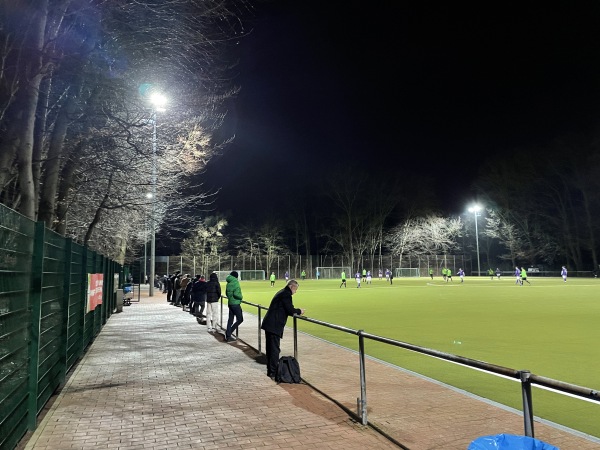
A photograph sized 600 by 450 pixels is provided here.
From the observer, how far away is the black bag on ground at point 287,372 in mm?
7129

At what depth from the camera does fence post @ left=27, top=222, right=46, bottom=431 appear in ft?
16.1

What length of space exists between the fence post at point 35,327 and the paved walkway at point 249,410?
0.30 m

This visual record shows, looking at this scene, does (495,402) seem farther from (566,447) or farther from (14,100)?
(14,100)

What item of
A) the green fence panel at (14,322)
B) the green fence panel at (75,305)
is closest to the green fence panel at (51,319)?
the green fence panel at (75,305)

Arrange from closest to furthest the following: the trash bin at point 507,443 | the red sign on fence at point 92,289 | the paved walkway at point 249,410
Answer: the trash bin at point 507,443 → the paved walkway at point 249,410 → the red sign on fence at point 92,289

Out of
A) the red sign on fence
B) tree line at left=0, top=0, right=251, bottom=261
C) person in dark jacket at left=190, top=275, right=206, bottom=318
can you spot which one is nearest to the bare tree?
person in dark jacket at left=190, top=275, right=206, bottom=318

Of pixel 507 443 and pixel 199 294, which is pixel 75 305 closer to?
pixel 507 443

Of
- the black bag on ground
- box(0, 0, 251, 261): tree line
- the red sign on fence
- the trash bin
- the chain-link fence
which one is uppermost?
box(0, 0, 251, 261): tree line

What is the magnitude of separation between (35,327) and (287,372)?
372cm

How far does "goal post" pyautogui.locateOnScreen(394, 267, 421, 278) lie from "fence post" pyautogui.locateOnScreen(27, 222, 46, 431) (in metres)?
69.5

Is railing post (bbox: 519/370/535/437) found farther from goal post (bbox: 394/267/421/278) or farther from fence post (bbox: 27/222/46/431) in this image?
goal post (bbox: 394/267/421/278)

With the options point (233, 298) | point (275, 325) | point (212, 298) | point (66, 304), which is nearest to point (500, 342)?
point (275, 325)

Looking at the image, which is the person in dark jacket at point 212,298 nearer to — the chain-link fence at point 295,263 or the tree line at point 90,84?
the tree line at point 90,84

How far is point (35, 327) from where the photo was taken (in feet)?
16.3
